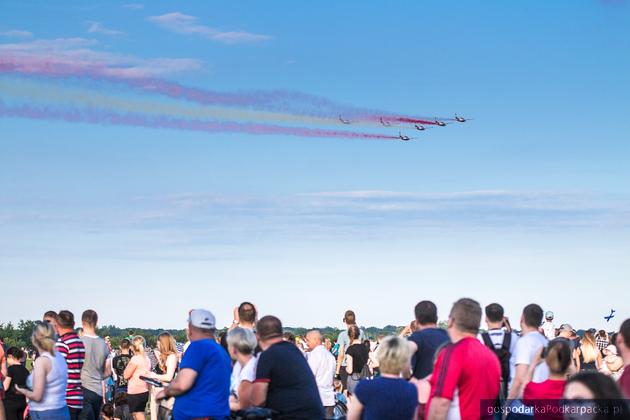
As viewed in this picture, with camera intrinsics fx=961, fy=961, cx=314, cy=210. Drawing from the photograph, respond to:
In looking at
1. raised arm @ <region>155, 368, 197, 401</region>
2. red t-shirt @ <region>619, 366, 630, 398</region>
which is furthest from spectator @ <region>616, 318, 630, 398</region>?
raised arm @ <region>155, 368, 197, 401</region>

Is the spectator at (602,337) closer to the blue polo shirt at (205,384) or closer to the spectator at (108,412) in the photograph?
the spectator at (108,412)

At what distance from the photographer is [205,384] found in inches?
330

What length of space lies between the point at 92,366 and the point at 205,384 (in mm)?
4627

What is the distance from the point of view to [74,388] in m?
11.6

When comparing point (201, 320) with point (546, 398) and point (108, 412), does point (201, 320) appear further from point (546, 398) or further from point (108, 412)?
point (108, 412)

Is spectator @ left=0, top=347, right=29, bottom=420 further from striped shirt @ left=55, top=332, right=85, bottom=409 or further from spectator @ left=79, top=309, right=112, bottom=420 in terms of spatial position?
striped shirt @ left=55, top=332, right=85, bottom=409

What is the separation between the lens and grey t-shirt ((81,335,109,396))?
491 inches

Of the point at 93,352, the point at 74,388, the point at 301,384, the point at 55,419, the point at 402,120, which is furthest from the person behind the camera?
the point at 402,120

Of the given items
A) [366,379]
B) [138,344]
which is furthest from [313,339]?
[366,379]

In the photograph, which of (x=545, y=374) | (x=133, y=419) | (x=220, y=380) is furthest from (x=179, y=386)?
(x=133, y=419)

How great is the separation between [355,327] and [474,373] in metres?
9.03

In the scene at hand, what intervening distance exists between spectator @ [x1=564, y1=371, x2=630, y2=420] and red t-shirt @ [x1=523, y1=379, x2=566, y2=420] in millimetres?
3618

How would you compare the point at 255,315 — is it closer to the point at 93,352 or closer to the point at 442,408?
the point at 93,352

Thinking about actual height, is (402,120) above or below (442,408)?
above
